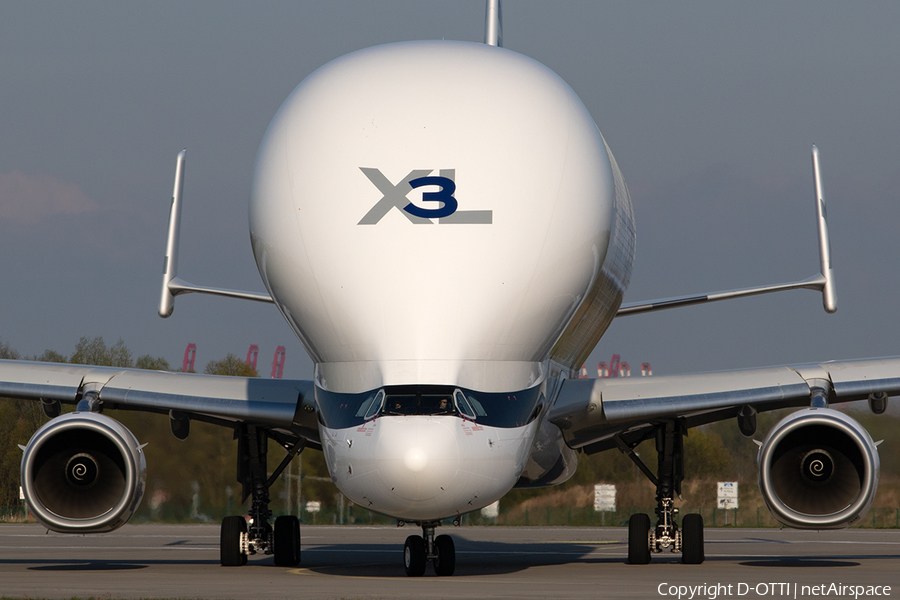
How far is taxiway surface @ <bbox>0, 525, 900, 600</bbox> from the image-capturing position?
34.5 ft

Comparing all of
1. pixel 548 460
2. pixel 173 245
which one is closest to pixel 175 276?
pixel 173 245

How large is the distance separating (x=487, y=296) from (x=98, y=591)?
4340mm

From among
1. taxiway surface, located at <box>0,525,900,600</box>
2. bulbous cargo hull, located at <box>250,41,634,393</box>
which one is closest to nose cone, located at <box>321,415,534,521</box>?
bulbous cargo hull, located at <box>250,41,634,393</box>

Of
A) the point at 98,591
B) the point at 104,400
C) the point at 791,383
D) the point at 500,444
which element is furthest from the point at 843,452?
the point at 104,400

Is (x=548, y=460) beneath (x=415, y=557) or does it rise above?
above

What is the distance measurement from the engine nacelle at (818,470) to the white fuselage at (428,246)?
278cm

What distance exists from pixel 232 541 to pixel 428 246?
19.7 feet

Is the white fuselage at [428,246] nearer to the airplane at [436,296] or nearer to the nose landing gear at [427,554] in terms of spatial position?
the airplane at [436,296]

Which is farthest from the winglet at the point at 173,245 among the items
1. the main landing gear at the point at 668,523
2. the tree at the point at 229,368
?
the tree at the point at 229,368

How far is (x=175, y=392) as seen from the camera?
46.8 feet

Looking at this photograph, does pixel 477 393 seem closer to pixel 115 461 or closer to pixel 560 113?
pixel 560 113

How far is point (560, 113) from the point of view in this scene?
11.4m

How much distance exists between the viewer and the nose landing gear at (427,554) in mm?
11930

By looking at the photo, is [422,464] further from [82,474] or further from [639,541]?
[639,541]
